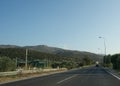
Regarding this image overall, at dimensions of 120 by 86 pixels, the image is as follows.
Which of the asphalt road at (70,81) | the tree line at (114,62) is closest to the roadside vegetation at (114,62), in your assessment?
the tree line at (114,62)

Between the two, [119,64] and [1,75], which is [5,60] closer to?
[1,75]

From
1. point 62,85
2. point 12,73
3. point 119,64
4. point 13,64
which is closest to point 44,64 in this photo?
point 119,64

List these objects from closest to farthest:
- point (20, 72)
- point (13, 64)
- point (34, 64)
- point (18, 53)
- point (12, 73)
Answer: point (12, 73), point (20, 72), point (13, 64), point (34, 64), point (18, 53)

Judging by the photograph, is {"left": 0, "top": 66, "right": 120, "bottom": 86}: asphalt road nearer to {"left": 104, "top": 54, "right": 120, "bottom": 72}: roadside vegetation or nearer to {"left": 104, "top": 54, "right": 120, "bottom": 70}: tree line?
{"left": 104, "top": 54, "right": 120, "bottom": 72}: roadside vegetation

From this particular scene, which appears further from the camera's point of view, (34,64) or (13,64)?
(34,64)

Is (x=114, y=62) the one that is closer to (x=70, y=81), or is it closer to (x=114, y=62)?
(x=114, y=62)

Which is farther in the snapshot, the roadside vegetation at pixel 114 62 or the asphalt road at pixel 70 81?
the roadside vegetation at pixel 114 62

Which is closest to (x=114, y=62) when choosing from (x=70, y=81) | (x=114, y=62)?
(x=114, y=62)

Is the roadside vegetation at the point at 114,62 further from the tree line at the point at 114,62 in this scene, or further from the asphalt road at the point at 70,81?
the asphalt road at the point at 70,81

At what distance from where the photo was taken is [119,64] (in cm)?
7494

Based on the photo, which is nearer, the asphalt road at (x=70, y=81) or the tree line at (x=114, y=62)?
the asphalt road at (x=70, y=81)

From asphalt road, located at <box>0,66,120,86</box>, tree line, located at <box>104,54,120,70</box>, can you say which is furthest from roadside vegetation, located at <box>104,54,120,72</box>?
asphalt road, located at <box>0,66,120,86</box>

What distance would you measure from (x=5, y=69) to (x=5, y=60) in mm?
1338

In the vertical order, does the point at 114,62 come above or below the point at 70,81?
above
